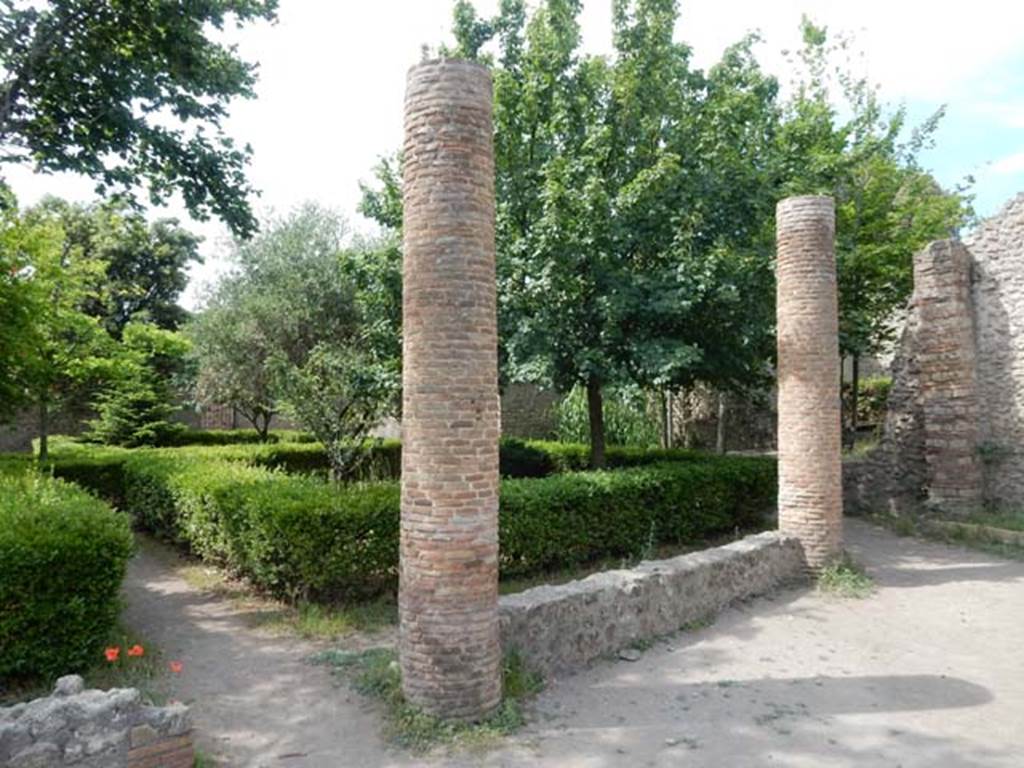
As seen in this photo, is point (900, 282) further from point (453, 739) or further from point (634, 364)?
point (453, 739)

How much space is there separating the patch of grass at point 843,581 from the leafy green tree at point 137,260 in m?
23.7

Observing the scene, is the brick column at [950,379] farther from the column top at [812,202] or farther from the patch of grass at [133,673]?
the patch of grass at [133,673]

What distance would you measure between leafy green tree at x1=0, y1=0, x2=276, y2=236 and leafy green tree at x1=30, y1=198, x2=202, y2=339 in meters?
16.3

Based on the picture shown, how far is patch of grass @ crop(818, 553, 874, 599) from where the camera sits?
8.33 meters

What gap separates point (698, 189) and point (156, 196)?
8.12 m

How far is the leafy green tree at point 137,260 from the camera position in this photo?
25734 mm

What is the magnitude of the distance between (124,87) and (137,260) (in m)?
20.5

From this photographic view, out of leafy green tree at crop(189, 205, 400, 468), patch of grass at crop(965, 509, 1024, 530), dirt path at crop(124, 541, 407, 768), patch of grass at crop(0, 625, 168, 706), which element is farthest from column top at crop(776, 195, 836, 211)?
leafy green tree at crop(189, 205, 400, 468)

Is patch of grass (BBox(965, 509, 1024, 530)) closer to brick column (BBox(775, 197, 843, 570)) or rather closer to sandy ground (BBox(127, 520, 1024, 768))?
sandy ground (BBox(127, 520, 1024, 768))

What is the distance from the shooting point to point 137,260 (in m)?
27.6

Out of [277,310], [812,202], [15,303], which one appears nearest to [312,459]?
[277,310]

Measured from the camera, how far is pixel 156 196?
10547mm

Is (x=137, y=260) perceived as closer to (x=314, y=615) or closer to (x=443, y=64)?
(x=314, y=615)

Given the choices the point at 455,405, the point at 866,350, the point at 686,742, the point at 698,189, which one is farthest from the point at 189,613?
the point at 866,350
